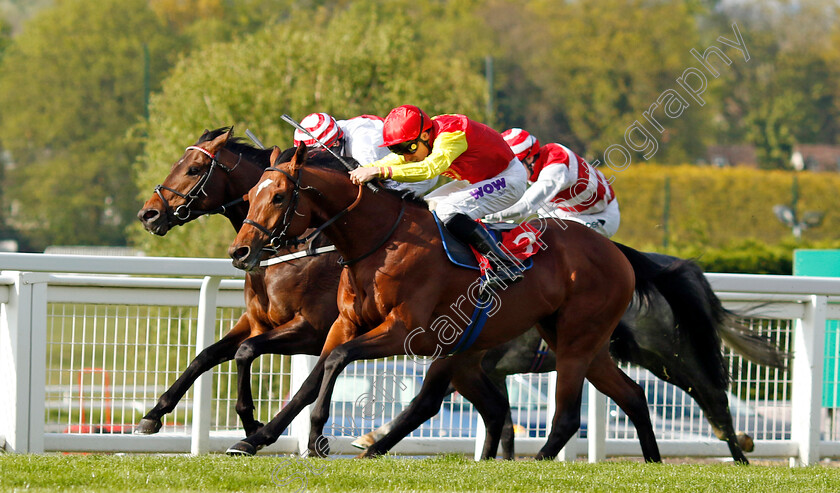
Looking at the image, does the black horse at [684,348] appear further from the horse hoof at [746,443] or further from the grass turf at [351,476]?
the grass turf at [351,476]

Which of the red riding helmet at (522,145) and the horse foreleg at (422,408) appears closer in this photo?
the horse foreleg at (422,408)

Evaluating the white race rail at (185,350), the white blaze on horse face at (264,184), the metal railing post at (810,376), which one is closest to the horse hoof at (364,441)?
the white race rail at (185,350)

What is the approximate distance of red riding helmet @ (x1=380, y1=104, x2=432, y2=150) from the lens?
18.0 feet

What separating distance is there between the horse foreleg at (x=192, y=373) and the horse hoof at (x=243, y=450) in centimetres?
62

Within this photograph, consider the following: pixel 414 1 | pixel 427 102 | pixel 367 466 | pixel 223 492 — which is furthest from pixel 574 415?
pixel 414 1

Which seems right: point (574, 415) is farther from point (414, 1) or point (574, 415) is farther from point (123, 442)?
point (414, 1)

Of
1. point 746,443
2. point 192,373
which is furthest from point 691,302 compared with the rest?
point 192,373

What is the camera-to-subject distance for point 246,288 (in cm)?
592

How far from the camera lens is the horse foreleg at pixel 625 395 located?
6.24m

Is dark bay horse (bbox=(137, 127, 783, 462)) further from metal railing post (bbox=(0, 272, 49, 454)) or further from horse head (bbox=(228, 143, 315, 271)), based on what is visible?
metal railing post (bbox=(0, 272, 49, 454))

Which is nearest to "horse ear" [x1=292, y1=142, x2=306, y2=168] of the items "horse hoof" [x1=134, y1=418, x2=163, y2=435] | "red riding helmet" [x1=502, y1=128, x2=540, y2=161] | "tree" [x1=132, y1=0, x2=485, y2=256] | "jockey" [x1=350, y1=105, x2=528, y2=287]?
Result: "jockey" [x1=350, y1=105, x2=528, y2=287]

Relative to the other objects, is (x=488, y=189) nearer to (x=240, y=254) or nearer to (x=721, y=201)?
(x=240, y=254)

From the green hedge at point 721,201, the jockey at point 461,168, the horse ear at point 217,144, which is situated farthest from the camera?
the green hedge at point 721,201

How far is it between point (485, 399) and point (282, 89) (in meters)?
11.5
